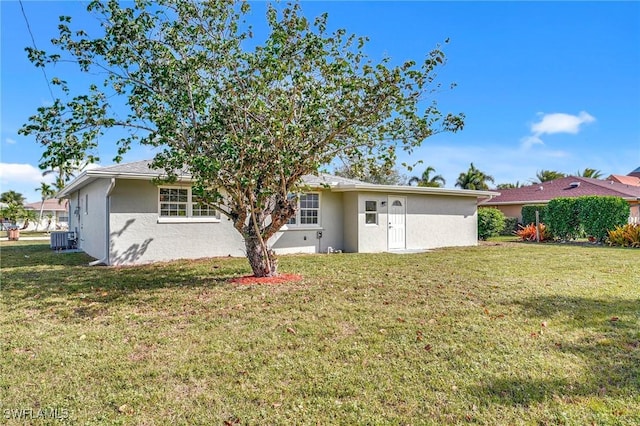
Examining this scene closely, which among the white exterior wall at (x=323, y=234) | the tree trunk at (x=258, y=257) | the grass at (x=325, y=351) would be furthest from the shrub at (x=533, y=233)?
the tree trunk at (x=258, y=257)

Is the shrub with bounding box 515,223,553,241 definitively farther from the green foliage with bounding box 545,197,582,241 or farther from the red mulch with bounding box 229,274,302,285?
the red mulch with bounding box 229,274,302,285

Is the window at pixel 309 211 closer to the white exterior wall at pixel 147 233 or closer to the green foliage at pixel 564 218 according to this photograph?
the white exterior wall at pixel 147 233

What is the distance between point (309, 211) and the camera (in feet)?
48.2

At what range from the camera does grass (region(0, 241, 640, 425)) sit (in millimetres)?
3232

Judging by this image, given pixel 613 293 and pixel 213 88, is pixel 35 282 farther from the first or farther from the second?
pixel 613 293

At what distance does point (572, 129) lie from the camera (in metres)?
29.8

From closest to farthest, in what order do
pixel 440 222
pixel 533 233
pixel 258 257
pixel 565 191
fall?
pixel 258 257
pixel 440 222
pixel 533 233
pixel 565 191

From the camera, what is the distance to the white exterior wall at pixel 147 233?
37.0 ft

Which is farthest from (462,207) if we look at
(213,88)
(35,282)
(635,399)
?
(35,282)

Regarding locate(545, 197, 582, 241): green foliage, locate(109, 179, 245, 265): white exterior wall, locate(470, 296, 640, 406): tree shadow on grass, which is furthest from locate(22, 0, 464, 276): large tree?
locate(545, 197, 582, 241): green foliage

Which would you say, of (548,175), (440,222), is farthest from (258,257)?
(548,175)

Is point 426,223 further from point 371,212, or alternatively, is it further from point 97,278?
point 97,278

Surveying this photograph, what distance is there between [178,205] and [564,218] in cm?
1836

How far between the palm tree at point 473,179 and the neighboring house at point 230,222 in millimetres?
21576
